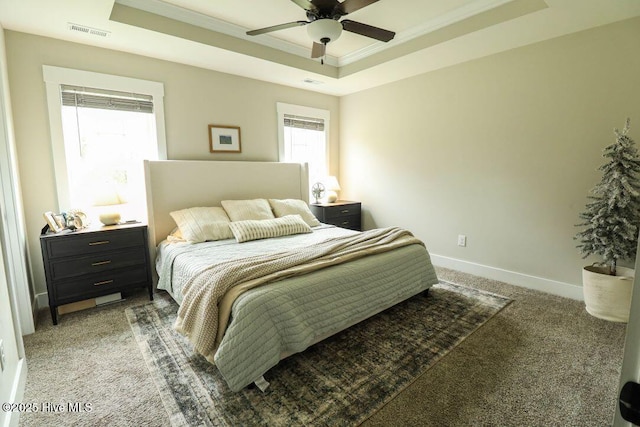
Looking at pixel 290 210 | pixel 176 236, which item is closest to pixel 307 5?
pixel 290 210

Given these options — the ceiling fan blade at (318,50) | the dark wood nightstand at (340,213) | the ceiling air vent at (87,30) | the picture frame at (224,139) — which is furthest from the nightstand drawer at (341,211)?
the ceiling air vent at (87,30)

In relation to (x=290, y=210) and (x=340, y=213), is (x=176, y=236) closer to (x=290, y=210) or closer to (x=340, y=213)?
(x=290, y=210)

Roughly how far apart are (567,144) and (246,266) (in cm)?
320

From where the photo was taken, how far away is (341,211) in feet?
15.2

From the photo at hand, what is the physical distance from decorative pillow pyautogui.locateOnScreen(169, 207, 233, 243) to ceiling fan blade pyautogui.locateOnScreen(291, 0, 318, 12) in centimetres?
209

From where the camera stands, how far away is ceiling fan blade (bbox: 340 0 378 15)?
210cm

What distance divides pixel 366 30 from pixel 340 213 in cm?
263

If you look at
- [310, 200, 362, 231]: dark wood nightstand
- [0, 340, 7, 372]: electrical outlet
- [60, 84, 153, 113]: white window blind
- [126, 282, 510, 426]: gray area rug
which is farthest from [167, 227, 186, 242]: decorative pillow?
[310, 200, 362, 231]: dark wood nightstand

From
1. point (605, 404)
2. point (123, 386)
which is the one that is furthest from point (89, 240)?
point (605, 404)

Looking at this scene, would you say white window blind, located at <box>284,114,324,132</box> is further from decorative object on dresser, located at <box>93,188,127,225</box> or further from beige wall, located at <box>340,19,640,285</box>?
decorative object on dresser, located at <box>93,188,127,225</box>

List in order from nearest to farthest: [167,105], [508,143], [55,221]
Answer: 1. [55,221]
2. [508,143]
3. [167,105]

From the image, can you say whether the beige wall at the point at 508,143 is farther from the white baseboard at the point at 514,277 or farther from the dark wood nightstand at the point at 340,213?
the dark wood nightstand at the point at 340,213

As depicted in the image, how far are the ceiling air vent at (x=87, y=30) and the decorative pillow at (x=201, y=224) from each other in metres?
1.74

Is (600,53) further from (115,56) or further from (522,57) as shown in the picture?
(115,56)
